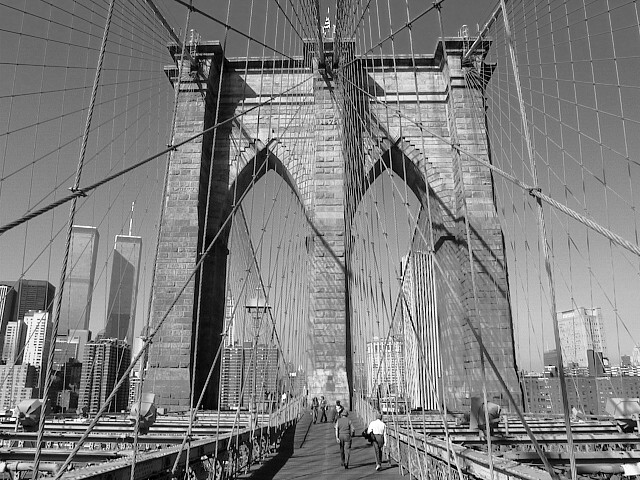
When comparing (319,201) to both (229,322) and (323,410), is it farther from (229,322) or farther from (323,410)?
(229,322)

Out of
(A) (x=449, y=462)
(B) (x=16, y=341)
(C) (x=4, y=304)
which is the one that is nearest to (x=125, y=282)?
(B) (x=16, y=341)

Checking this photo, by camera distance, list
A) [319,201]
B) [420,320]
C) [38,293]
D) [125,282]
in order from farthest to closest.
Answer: [38,293] < [420,320] < [125,282] < [319,201]

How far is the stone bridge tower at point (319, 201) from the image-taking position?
717 inches

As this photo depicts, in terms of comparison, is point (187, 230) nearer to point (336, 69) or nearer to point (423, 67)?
point (336, 69)

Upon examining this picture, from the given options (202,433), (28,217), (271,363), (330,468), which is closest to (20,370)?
(271,363)

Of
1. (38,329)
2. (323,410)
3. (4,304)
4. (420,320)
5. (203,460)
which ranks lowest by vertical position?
(203,460)

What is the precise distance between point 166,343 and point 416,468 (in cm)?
1263

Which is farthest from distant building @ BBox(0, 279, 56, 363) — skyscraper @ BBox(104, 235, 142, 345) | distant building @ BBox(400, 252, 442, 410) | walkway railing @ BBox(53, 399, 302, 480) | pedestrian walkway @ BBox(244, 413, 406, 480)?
distant building @ BBox(400, 252, 442, 410)

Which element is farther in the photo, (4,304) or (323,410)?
(323,410)

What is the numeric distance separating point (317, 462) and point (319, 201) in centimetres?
1188

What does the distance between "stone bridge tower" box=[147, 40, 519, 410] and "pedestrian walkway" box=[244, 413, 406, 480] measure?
631 cm

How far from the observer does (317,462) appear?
9.12 metres

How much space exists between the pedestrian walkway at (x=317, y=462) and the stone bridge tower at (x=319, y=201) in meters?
6.31

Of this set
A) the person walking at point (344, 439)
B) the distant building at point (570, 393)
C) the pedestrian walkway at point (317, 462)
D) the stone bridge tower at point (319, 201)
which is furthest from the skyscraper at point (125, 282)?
the distant building at point (570, 393)
